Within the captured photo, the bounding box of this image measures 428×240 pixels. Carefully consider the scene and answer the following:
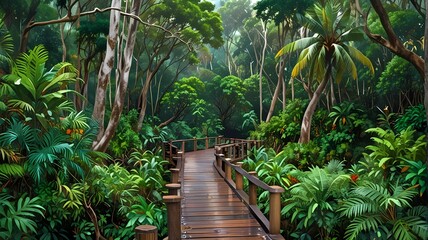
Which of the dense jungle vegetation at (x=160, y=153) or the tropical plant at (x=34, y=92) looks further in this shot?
the tropical plant at (x=34, y=92)

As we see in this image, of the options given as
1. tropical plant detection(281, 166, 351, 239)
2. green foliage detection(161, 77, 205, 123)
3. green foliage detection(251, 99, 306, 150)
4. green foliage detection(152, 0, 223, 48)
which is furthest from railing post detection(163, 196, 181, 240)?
green foliage detection(161, 77, 205, 123)

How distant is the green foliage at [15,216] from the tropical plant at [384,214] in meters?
6.46

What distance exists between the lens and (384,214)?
7.15 m

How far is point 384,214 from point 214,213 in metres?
3.50

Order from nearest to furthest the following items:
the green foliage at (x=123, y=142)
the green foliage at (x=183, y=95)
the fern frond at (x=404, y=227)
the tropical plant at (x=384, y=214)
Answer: the fern frond at (x=404, y=227)
the tropical plant at (x=384, y=214)
the green foliage at (x=123, y=142)
the green foliage at (x=183, y=95)

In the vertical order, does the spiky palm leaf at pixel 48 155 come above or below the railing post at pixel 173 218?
above

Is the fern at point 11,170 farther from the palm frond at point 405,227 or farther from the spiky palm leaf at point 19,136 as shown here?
the palm frond at point 405,227

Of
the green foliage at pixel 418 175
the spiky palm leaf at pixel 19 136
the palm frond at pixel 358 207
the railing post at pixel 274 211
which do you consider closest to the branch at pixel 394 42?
the green foliage at pixel 418 175

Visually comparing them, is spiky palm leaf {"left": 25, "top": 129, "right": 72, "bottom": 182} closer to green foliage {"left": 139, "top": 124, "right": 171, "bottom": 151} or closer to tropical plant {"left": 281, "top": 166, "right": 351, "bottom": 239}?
tropical plant {"left": 281, "top": 166, "right": 351, "bottom": 239}

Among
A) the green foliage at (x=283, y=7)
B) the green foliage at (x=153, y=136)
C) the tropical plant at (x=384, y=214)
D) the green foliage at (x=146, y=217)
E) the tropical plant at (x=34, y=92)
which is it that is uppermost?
the green foliage at (x=283, y=7)

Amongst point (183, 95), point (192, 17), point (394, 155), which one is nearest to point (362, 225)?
point (394, 155)

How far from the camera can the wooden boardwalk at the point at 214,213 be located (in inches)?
236

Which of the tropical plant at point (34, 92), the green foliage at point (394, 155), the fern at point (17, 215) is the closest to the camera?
the fern at point (17, 215)

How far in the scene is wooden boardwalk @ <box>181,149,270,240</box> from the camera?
5.98 meters
